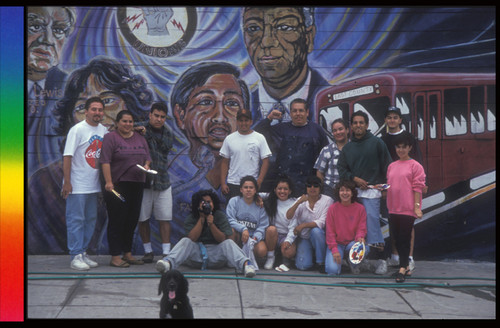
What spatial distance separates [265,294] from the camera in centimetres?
662

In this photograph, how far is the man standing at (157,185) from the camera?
7891 mm

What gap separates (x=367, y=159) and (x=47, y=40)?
13.4 feet

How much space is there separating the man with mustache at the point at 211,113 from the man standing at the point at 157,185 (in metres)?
0.63

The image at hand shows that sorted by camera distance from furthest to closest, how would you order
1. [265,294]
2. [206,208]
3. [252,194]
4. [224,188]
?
[224,188]
[252,194]
[206,208]
[265,294]

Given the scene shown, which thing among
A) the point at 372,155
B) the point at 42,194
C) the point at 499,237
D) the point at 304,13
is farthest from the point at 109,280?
the point at 499,237

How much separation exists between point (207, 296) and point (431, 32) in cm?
441

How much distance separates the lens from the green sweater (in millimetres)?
7762

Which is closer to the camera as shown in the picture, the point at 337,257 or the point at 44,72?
the point at 337,257

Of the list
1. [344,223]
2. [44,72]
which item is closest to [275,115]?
[344,223]

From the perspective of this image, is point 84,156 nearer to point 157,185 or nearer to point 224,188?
point 157,185

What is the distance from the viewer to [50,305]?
6133mm

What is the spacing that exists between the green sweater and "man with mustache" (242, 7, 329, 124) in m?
1.18

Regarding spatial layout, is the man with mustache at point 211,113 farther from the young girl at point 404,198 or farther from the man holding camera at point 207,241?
the young girl at point 404,198

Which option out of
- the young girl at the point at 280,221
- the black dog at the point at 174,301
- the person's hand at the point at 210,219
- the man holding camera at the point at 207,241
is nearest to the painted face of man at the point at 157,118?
the man holding camera at the point at 207,241
